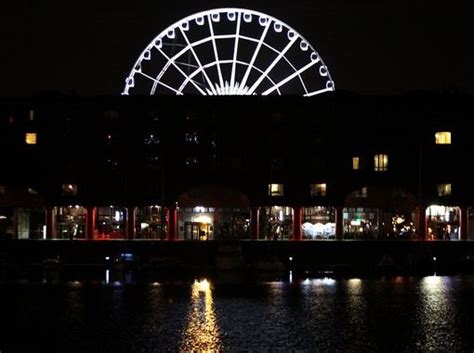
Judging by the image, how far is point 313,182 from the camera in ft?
258

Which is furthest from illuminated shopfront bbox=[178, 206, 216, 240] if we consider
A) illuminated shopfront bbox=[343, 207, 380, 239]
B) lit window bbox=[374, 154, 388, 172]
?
lit window bbox=[374, 154, 388, 172]

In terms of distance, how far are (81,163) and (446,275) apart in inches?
1356

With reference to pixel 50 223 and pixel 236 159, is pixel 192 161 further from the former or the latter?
pixel 50 223

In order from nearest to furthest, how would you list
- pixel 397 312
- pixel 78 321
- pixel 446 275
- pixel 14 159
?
pixel 78 321, pixel 397 312, pixel 446 275, pixel 14 159

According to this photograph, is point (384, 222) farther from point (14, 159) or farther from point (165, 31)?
point (14, 159)

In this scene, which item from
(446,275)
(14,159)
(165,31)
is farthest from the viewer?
(14,159)

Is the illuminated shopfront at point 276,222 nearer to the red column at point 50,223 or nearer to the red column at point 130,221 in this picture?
the red column at point 130,221

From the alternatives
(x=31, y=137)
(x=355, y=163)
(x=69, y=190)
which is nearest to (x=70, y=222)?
(x=69, y=190)

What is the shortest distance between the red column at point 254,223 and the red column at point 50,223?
17516 mm

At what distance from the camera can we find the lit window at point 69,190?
3103 inches

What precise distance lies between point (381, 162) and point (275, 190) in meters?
9.87

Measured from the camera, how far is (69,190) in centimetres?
7894

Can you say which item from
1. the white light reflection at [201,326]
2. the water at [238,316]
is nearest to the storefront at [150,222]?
the water at [238,316]

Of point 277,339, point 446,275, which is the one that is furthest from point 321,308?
point 446,275
